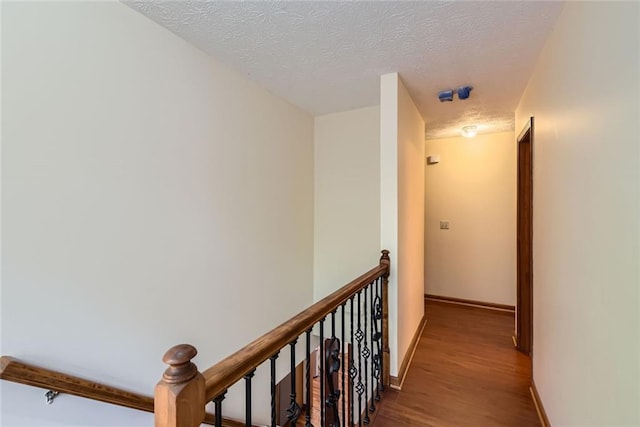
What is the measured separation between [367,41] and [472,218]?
10.4 feet

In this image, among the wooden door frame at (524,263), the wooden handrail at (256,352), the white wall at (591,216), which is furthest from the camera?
the wooden door frame at (524,263)

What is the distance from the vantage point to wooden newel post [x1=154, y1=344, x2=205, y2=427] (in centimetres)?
59

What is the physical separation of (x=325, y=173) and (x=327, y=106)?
718 mm

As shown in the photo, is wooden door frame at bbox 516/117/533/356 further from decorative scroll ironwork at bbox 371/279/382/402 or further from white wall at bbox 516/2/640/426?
decorative scroll ironwork at bbox 371/279/382/402

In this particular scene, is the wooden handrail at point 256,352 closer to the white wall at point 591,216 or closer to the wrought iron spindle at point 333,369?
the wrought iron spindle at point 333,369

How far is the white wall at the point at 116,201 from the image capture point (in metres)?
1.18

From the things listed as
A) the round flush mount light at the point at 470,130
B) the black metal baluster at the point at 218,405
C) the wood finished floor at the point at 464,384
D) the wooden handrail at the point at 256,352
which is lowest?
the wood finished floor at the point at 464,384

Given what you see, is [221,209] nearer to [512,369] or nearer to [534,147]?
[534,147]

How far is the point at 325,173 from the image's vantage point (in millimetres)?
3258

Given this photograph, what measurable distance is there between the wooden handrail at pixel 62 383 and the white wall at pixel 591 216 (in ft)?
6.35

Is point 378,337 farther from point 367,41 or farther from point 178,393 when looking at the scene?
point 367,41

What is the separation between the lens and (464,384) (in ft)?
7.15

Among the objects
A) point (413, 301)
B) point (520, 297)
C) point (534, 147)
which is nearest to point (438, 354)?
point (413, 301)

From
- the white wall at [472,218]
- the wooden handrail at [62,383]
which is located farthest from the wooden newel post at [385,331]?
the white wall at [472,218]
